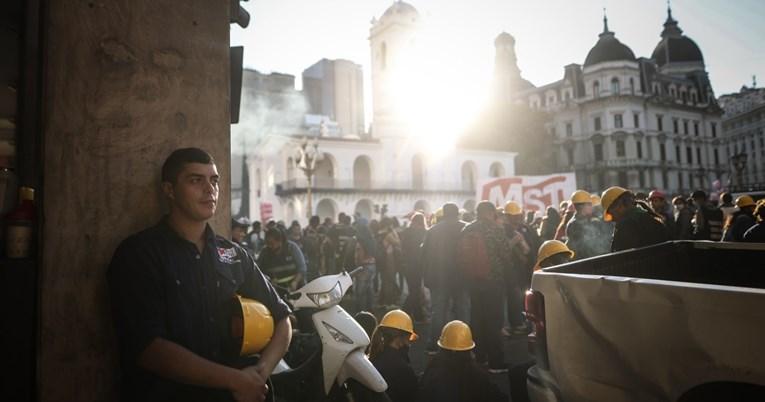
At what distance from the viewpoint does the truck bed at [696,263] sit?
3.50 m

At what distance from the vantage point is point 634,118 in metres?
54.6

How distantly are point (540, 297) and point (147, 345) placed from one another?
6.93 ft

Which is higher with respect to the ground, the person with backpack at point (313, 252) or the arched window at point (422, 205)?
the arched window at point (422, 205)

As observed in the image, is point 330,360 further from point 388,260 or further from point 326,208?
point 326,208

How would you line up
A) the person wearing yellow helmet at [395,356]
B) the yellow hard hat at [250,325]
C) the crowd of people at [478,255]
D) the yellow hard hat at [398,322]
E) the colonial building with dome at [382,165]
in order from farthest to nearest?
the colonial building with dome at [382,165] < the crowd of people at [478,255] < the yellow hard hat at [398,322] < the person wearing yellow helmet at [395,356] < the yellow hard hat at [250,325]

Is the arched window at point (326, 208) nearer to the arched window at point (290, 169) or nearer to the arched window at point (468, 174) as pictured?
the arched window at point (290, 169)

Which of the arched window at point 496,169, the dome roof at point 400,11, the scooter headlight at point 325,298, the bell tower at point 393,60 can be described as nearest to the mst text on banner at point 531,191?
the scooter headlight at point 325,298

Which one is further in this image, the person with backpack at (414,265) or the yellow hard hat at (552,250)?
the person with backpack at (414,265)

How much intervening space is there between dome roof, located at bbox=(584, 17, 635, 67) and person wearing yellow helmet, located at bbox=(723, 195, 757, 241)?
179 ft

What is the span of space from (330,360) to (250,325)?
63.8 inches

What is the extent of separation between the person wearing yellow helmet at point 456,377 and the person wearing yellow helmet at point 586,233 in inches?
135

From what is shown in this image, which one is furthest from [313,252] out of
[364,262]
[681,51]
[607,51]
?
[681,51]

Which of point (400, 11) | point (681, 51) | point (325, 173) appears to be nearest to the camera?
point (325, 173)

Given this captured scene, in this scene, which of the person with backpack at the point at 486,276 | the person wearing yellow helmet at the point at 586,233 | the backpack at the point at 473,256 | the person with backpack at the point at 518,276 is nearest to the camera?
the person with backpack at the point at 486,276
